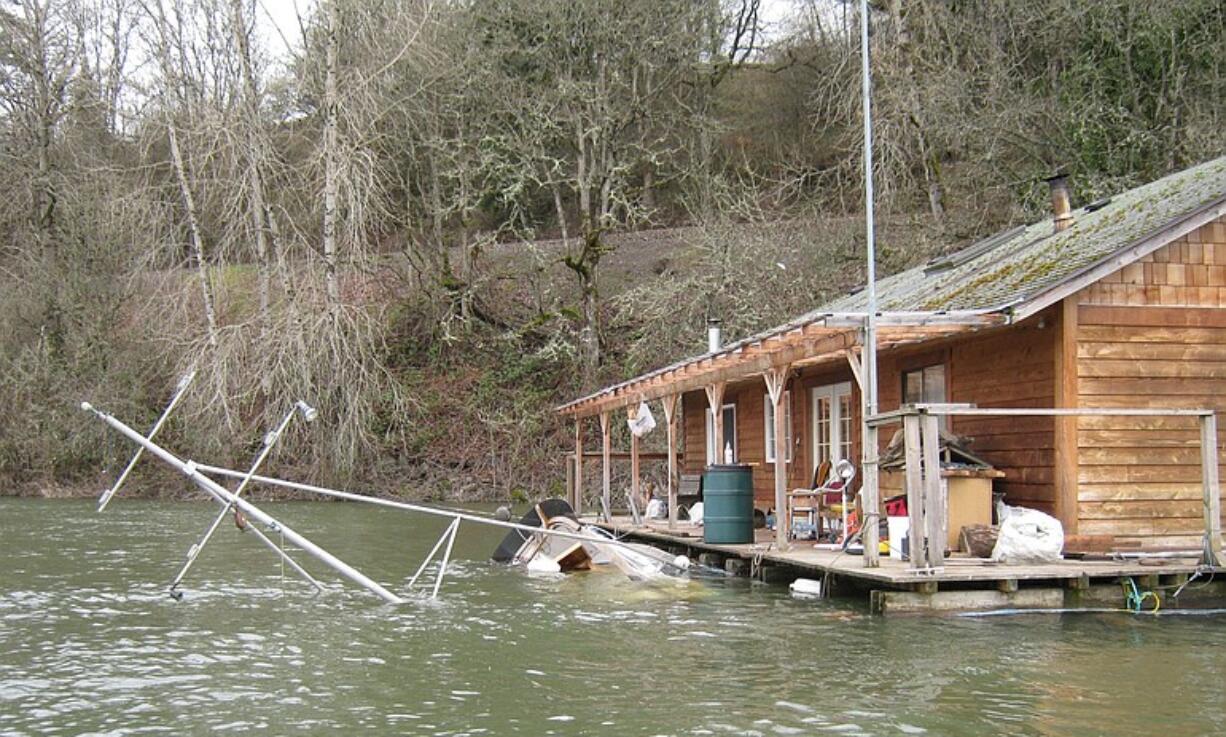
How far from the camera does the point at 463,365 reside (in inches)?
1394

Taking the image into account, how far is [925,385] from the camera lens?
15.2 m

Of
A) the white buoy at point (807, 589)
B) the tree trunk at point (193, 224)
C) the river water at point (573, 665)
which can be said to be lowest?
the river water at point (573, 665)

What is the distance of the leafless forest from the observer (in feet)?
86.8

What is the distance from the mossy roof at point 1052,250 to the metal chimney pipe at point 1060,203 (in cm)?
13

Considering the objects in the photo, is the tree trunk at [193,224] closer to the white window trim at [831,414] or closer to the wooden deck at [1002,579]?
the white window trim at [831,414]

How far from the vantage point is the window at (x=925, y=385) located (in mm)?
14773

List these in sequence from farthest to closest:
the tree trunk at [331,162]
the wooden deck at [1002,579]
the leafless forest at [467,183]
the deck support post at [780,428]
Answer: the tree trunk at [331,162] < the leafless forest at [467,183] < the deck support post at [780,428] < the wooden deck at [1002,579]

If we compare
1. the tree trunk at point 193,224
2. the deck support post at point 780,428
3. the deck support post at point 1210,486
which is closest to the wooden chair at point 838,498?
the deck support post at point 780,428

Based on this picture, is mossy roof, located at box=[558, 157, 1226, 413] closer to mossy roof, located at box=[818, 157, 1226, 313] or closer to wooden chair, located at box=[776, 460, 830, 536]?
mossy roof, located at box=[818, 157, 1226, 313]

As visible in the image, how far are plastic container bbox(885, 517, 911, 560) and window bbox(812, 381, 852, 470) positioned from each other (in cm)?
443

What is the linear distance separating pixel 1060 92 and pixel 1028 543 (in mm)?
17603

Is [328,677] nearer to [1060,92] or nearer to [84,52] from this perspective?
[1060,92]

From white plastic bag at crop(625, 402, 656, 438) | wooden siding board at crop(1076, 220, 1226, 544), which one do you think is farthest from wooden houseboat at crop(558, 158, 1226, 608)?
white plastic bag at crop(625, 402, 656, 438)

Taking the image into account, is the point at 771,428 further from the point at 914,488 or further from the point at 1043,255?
the point at 914,488
